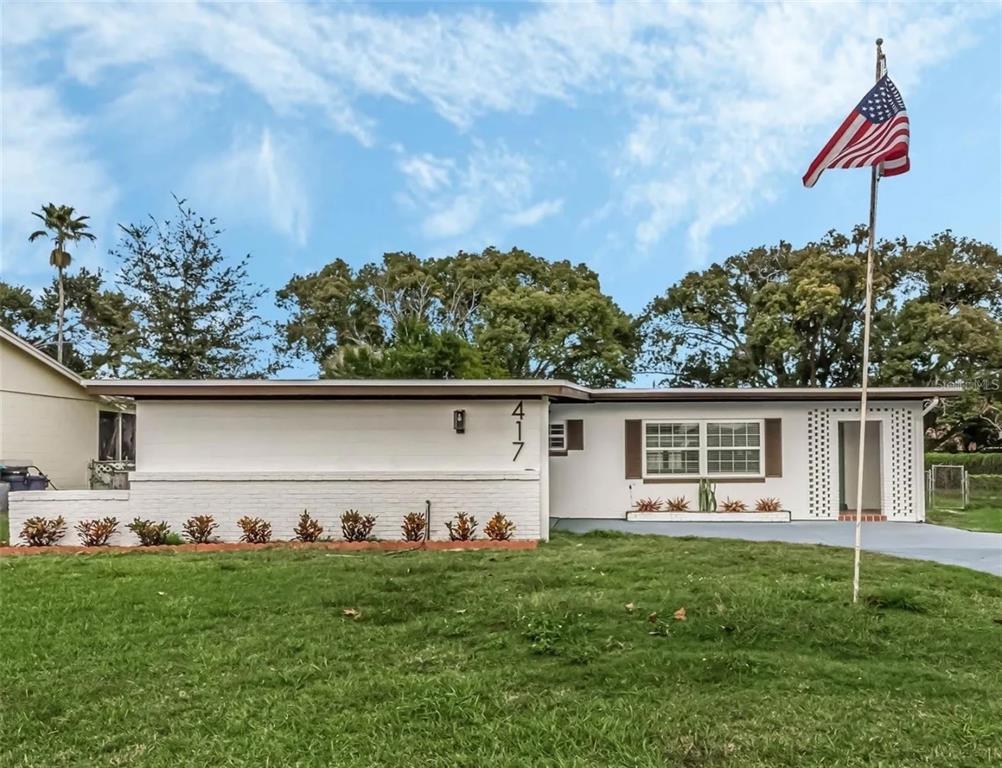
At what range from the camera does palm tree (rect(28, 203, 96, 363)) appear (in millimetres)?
26500

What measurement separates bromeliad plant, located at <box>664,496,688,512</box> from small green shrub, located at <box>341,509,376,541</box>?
5.37 m

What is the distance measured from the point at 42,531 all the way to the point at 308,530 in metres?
3.34

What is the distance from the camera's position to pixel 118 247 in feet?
73.7

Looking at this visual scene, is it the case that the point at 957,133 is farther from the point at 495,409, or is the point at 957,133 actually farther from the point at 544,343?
the point at 544,343

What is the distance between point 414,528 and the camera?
9.34m

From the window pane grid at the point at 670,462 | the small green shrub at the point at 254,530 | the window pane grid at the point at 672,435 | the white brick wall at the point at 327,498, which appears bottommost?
the small green shrub at the point at 254,530

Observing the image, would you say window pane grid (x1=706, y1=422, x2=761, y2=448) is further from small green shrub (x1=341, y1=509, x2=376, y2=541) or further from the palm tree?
the palm tree

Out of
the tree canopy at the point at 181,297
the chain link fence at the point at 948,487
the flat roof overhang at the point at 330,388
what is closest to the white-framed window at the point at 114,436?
the tree canopy at the point at 181,297

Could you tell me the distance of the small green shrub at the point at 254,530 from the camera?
9289 millimetres

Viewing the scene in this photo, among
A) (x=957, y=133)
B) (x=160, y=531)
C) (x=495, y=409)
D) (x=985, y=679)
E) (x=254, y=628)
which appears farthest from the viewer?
(x=957, y=133)

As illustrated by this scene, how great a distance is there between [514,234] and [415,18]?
670 inches

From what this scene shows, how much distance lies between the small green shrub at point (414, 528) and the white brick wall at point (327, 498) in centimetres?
20

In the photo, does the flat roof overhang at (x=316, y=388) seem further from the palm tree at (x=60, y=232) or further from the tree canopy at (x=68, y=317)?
the tree canopy at (x=68, y=317)

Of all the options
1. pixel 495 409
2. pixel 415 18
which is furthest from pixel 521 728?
pixel 415 18
